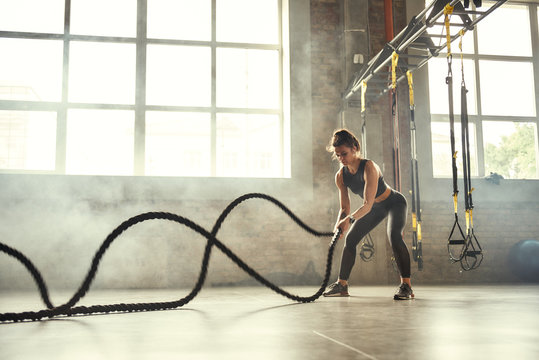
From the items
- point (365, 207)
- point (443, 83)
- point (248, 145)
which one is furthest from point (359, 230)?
point (443, 83)

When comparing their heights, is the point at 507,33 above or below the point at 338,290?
above

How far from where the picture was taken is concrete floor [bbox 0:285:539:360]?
186cm

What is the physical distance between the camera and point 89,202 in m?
6.30

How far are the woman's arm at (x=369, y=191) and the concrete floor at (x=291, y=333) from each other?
0.73 m

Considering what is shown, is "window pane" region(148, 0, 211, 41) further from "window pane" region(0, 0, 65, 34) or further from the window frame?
"window pane" region(0, 0, 65, 34)

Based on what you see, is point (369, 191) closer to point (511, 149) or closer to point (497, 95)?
point (511, 149)

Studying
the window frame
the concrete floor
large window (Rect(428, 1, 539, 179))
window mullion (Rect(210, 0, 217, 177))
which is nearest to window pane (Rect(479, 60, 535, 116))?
large window (Rect(428, 1, 539, 179))

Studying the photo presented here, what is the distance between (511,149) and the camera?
7.45 m

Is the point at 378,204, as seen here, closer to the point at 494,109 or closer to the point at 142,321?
the point at 142,321

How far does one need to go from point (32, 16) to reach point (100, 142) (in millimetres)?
1899

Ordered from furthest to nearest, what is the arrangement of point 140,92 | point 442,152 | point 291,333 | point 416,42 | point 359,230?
point 442,152, point 140,92, point 416,42, point 359,230, point 291,333

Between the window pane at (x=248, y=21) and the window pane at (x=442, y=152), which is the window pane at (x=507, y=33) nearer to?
the window pane at (x=442, y=152)

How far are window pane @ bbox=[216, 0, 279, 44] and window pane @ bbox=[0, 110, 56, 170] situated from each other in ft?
8.36

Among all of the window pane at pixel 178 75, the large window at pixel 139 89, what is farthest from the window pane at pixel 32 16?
the window pane at pixel 178 75
